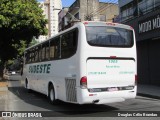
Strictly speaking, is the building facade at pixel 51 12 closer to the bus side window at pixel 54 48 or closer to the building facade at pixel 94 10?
the building facade at pixel 94 10

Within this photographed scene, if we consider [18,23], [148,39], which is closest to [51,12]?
[18,23]

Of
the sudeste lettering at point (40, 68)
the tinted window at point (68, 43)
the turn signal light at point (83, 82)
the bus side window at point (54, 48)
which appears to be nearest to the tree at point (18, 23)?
the sudeste lettering at point (40, 68)

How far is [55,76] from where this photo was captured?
555 inches

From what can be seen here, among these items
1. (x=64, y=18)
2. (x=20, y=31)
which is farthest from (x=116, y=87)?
(x=64, y=18)

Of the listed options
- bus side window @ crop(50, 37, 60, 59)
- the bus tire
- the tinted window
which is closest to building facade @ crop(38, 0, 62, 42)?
bus side window @ crop(50, 37, 60, 59)

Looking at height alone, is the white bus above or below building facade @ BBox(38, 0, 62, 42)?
below

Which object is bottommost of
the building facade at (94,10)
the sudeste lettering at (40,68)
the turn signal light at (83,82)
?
the turn signal light at (83,82)

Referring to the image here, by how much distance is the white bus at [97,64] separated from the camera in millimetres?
11453

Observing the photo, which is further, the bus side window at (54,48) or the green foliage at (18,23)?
the green foliage at (18,23)

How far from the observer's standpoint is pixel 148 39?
894 inches

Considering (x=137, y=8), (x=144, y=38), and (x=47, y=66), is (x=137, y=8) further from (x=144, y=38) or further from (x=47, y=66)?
(x=47, y=66)

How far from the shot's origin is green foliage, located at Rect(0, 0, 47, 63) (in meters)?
28.0

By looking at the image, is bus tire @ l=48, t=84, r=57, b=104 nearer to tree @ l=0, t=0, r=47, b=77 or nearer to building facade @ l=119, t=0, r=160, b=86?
building facade @ l=119, t=0, r=160, b=86

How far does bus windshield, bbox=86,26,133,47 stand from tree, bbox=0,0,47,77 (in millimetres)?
16698
